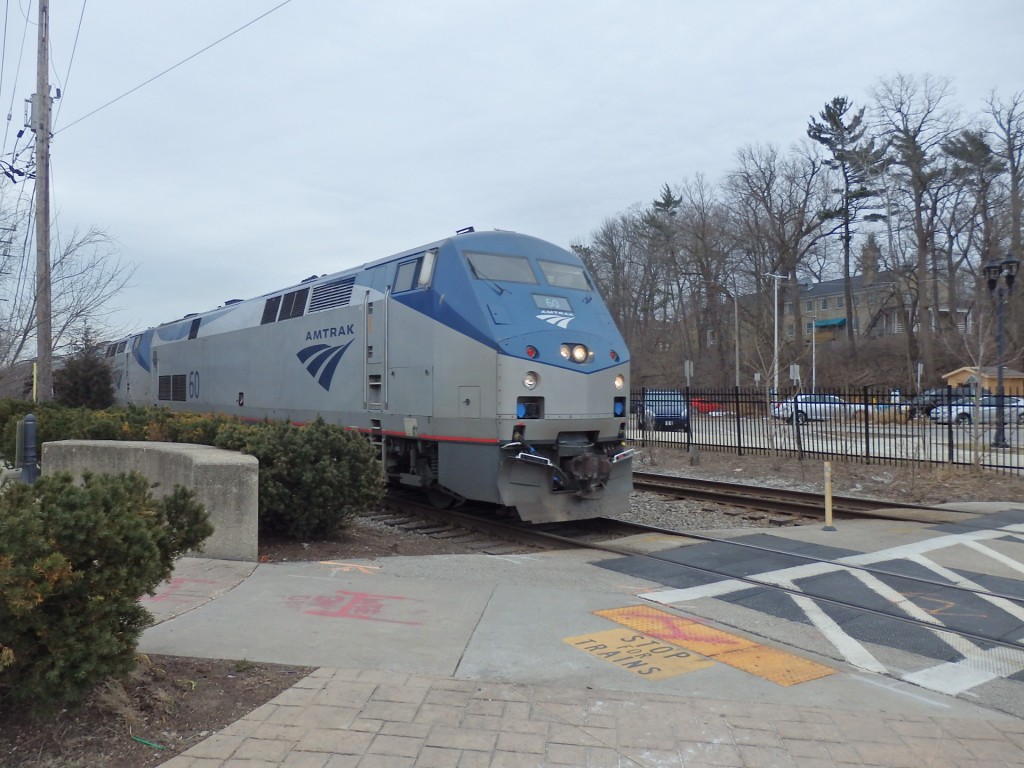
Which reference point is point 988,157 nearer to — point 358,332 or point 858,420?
point 858,420

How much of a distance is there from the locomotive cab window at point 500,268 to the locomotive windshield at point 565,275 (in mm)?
274

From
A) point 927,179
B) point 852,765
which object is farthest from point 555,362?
point 927,179

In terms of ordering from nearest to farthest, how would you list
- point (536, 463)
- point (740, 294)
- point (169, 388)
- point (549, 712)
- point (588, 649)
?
point (549, 712) < point (588, 649) < point (536, 463) < point (169, 388) < point (740, 294)

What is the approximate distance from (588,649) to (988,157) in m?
49.8

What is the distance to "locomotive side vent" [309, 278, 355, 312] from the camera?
12297 millimetres

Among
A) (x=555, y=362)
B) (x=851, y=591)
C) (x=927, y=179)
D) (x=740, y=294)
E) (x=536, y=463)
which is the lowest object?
(x=851, y=591)

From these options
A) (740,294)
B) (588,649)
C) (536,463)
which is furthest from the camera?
(740,294)

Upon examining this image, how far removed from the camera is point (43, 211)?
48.7ft

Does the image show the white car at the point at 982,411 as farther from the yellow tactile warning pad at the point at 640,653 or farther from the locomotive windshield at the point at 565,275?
the yellow tactile warning pad at the point at 640,653

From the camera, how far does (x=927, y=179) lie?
45.4m

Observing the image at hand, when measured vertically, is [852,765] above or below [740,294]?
below

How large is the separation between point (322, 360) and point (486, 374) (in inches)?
175

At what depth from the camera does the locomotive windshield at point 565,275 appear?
1075cm

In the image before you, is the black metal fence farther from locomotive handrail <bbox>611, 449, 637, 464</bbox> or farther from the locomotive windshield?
locomotive handrail <bbox>611, 449, 637, 464</bbox>
